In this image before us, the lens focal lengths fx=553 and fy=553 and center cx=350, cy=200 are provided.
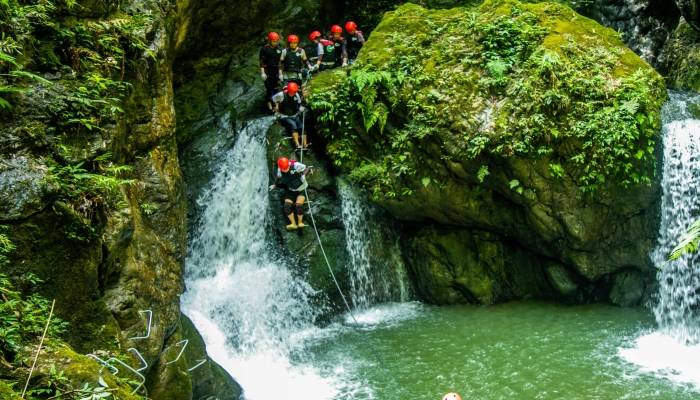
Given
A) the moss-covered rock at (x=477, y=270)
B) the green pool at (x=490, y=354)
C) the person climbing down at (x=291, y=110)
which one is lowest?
the green pool at (x=490, y=354)

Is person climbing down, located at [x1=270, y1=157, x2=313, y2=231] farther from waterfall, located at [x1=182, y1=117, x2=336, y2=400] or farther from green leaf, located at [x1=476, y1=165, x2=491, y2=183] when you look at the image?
green leaf, located at [x1=476, y1=165, x2=491, y2=183]

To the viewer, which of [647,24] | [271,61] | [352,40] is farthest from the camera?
[352,40]

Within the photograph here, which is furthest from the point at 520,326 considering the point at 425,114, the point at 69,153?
the point at 69,153

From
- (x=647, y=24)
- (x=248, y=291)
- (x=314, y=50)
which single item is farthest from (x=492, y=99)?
(x=314, y=50)

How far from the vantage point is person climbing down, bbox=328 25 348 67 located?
13.8 meters

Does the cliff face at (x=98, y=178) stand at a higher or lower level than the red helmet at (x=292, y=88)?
lower

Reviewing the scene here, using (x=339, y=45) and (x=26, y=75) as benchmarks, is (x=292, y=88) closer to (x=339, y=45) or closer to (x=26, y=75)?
(x=339, y=45)

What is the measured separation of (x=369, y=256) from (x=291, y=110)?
3514 millimetres

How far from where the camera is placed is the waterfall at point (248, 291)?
9078 mm

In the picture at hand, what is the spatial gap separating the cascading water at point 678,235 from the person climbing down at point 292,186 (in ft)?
21.1

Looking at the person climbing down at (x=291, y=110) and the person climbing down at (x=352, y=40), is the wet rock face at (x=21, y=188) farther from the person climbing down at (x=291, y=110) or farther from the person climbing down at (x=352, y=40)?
the person climbing down at (x=352, y=40)

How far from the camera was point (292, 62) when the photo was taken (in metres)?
12.9

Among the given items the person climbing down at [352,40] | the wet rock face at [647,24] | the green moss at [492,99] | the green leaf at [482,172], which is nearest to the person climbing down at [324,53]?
the person climbing down at [352,40]

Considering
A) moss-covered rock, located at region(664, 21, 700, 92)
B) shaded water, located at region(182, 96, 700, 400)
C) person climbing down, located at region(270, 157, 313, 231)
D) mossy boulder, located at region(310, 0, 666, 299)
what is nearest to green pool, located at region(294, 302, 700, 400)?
shaded water, located at region(182, 96, 700, 400)
